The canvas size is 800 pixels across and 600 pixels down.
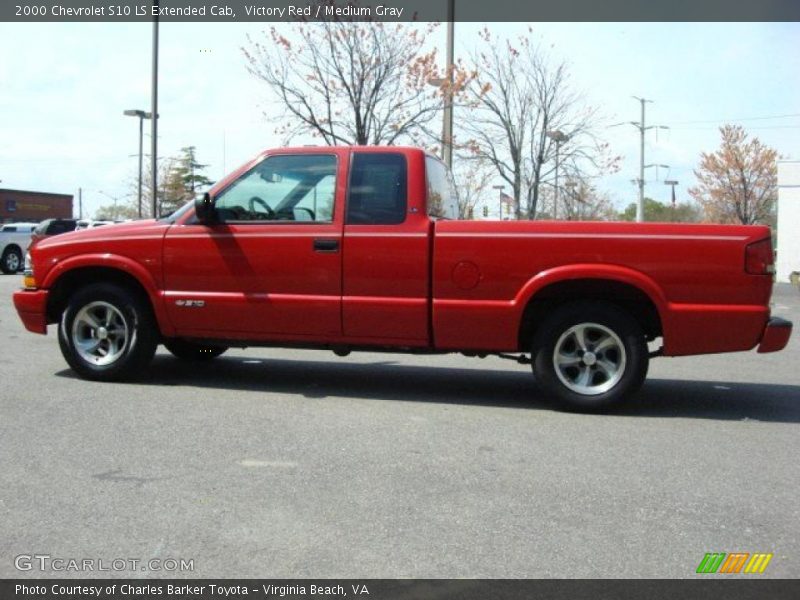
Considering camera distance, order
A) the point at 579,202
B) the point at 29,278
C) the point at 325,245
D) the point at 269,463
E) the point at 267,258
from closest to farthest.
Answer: the point at 269,463 → the point at 325,245 → the point at 267,258 → the point at 29,278 → the point at 579,202

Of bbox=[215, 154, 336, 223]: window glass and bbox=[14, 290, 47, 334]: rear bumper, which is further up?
bbox=[215, 154, 336, 223]: window glass

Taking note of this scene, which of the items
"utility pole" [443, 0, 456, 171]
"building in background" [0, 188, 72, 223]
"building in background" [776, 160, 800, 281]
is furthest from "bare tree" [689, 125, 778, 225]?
"building in background" [0, 188, 72, 223]

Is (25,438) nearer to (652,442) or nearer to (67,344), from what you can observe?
(67,344)

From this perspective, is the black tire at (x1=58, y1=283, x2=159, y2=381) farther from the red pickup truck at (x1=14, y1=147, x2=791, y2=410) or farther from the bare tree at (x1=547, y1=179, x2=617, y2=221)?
the bare tree at (x1=547, y1=179, x2=617, y2=221)

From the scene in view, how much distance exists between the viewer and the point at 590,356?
6531mm

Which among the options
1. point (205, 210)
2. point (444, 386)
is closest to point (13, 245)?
point (205, 210)

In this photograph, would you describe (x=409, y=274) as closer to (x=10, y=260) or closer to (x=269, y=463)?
(x=269, y=463)

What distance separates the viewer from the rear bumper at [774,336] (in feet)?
20.6

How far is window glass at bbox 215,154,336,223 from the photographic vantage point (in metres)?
6.96

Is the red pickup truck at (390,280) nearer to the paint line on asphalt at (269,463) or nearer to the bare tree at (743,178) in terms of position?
the paint line on asphalt at (269,463)

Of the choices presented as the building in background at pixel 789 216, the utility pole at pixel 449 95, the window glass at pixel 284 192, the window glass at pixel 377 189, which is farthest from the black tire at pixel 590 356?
the building in background at pixel 789 216

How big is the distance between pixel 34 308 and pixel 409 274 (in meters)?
3.44

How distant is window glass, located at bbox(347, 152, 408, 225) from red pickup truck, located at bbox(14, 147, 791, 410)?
12 mm
